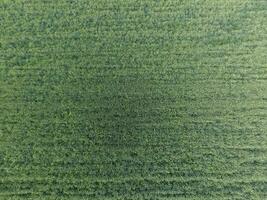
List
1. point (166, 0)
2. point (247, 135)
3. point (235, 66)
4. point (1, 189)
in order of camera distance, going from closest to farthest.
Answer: point (1, 189), point (247, 135), point (235, 66), point (166, 0)

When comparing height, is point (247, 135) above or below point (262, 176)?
above

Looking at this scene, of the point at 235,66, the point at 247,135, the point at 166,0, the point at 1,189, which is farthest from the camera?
the point at 166,0

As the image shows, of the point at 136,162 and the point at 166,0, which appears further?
the point at 166,0

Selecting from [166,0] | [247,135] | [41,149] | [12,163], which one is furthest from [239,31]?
[12,163]

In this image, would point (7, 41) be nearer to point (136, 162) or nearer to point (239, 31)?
point (136, 162)

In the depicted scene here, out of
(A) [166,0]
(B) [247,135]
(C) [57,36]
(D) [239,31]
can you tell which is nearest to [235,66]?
(D) [239,31]

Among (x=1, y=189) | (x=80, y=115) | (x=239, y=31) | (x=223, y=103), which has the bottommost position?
(x=1, y=189)

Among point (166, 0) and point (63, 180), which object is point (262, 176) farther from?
point (166, 0)
